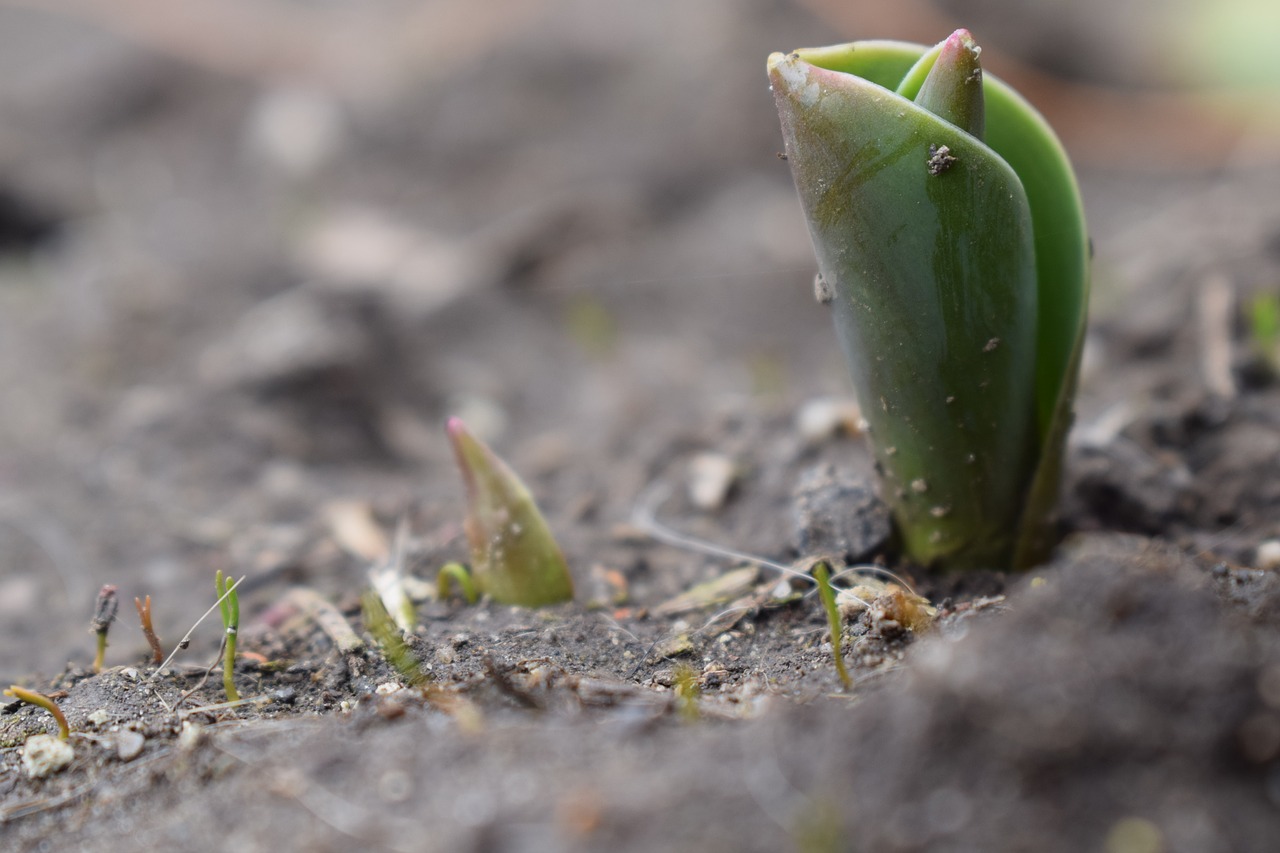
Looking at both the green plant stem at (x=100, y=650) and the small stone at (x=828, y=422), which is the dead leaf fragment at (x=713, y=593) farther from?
the green plant stem at (x=100, y=650)

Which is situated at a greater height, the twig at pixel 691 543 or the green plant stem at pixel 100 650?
the green plant stem at pixel 100 650

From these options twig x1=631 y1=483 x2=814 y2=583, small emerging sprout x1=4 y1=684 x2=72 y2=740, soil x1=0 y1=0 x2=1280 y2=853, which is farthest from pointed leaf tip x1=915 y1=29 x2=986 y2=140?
small emerging sprout x1=4 y1=684 x2=72 y2=740

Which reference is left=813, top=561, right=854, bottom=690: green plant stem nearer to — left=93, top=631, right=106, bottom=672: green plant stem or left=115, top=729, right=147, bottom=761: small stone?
left=115, top=729, right=147, bottom=761: small stone

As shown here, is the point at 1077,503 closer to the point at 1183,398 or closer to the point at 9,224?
the point at 1183,398

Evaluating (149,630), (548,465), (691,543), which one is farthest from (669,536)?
(149,630)

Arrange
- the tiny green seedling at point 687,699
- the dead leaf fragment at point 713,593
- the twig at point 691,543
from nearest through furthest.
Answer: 1. the tiny green seedling at point 687,699
2. the twig at point 691,543
3. the dead leaf fragment at point 713,593

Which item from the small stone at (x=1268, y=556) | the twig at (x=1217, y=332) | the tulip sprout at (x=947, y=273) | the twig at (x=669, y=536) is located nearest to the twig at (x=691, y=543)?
the twig at (x=669, y=536)
